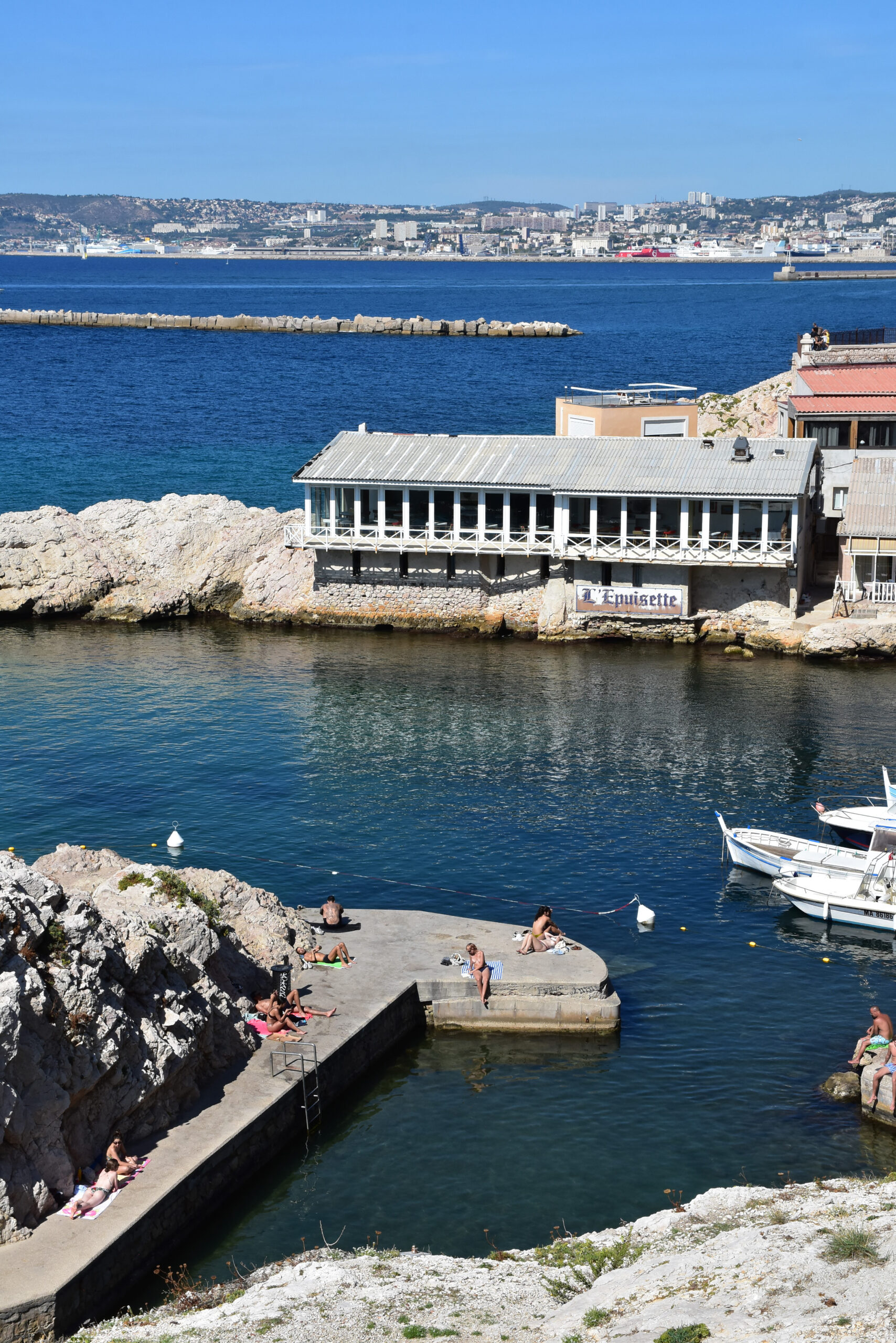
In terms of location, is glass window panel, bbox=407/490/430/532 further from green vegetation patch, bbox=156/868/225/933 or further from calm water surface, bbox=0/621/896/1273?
green vegetation patch, bbox=156/868/225/933

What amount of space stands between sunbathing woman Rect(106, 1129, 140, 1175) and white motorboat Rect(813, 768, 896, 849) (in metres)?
21.6

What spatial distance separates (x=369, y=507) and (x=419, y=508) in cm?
210

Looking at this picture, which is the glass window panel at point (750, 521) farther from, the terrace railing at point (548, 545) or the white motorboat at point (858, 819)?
the white motorboat at point (858, 819)

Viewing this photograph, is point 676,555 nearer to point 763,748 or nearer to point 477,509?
point 477,509

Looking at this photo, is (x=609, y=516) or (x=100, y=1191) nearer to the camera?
(x=100, y=1191)

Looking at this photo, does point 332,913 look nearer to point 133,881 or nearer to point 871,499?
point 133,881

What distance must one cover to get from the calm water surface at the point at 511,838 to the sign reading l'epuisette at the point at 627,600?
209 cm

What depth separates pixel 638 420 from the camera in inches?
2579

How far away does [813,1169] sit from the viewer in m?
23.9

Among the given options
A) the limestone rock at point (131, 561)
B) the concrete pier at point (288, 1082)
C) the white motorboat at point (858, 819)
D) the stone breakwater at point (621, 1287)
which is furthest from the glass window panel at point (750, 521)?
the stone breakwater at point (621, 1287)

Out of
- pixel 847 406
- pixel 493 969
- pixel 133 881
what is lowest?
pixel 493 969

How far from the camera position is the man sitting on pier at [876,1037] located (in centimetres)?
2642

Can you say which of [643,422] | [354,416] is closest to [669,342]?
[354,416]

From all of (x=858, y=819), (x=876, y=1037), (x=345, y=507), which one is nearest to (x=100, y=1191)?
(x=876, y=1037)
